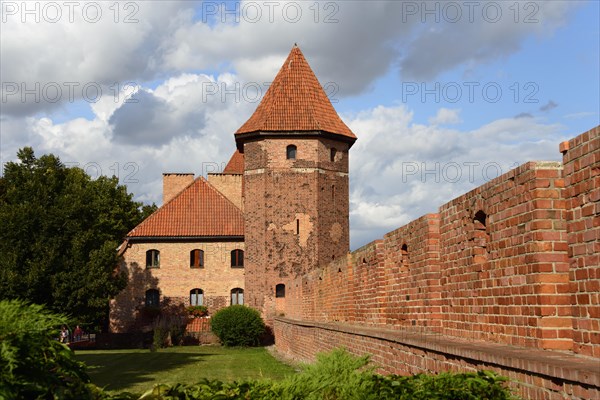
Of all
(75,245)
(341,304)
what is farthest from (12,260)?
(341,304)

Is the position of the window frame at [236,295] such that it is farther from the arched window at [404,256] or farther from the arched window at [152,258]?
the arched window at [404,256]

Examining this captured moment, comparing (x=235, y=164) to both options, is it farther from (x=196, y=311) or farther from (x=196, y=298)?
(x=196, y=311)

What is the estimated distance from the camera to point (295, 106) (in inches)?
1446

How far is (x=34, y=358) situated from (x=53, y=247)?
86.6ft

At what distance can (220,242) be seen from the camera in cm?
3969

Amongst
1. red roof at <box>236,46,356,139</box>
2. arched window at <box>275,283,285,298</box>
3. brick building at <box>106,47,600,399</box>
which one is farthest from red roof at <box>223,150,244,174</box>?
brick building at <box>106,47,600,399</box>

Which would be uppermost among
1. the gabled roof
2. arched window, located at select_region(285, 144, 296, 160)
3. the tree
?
arched window, located at select_region(285, 144, 296, 160)

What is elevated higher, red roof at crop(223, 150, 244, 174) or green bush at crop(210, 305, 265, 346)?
red roof at crop(223, 150, 244, 174)

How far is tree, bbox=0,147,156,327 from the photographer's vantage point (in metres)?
27.1

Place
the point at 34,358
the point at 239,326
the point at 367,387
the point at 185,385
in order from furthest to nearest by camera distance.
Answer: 1. the point at 239,326
2. the point at 367,387
3. the point at 185,385
4. the point at 34,358

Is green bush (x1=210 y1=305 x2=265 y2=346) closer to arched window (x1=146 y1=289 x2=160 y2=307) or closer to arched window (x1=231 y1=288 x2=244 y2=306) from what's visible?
arched window (x1=231 y1=288 x2=244 y2=306)

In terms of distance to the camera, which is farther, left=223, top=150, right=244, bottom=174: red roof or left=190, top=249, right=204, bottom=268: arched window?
left=223, top=150, right=244, bottom=174: red roof

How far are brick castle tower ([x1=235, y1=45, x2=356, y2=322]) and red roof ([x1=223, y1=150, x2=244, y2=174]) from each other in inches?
507

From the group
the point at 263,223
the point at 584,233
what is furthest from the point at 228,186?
the point at 584,233
